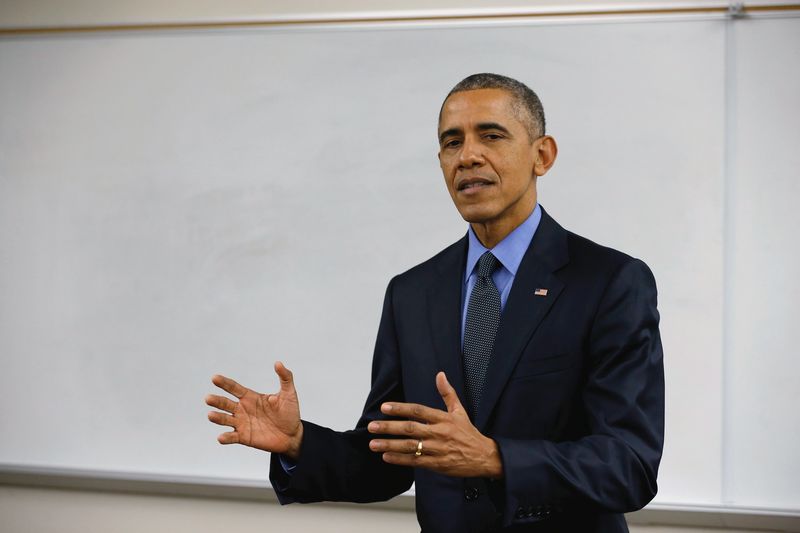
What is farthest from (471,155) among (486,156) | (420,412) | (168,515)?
(168,515)

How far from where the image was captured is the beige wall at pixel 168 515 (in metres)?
3.15

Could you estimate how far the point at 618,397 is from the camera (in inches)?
56.5

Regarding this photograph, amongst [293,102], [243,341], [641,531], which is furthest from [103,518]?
[641,531]

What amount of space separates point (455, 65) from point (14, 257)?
1.87 meters

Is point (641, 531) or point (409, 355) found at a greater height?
point (409, 355)

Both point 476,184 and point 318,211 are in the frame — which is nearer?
point 476,184

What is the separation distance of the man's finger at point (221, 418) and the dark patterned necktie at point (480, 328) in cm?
42

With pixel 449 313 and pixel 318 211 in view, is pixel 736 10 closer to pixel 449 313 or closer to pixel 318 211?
pixel 318 211

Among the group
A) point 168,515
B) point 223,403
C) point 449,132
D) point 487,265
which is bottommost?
point 168,515

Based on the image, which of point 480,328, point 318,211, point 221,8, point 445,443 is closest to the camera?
point 445,443

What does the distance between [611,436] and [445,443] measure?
0.29 meters

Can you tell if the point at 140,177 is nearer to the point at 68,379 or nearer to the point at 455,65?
the point at 68,379

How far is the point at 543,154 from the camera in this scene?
1.74 meters

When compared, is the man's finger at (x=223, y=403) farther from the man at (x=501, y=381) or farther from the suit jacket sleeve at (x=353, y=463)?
the suit jacket sleeve at (x=353, y=463)
